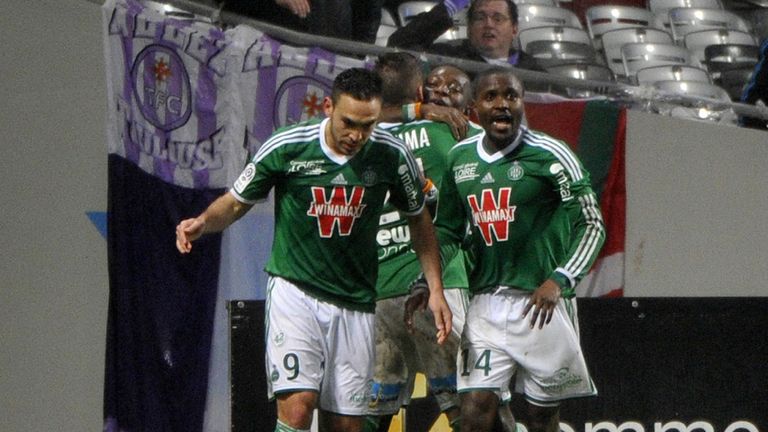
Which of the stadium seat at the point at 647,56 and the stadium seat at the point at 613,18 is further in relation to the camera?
the stadium seat at the point at 613,18

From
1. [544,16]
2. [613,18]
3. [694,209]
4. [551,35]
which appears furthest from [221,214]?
[613,18]

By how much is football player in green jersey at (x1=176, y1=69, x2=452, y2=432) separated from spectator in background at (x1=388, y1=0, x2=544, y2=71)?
Answer: 286 cm

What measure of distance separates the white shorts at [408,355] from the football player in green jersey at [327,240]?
0.58 meters

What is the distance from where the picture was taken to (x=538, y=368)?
713 centimetres

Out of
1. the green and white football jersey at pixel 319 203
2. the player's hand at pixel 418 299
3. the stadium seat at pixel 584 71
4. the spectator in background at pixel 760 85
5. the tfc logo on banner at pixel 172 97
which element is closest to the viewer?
the green and white football jersey at pixel 319 203

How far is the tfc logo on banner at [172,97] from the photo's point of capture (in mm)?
7883

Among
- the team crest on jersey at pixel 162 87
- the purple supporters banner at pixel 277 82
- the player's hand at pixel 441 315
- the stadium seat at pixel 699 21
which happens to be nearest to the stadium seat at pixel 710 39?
the stadium seat at pixel 699 21

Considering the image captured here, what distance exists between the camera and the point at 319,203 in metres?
6.69

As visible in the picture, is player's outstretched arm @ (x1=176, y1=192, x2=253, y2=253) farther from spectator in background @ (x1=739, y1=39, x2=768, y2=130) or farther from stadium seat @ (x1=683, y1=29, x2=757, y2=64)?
stadium seat @ (x1=683, y1=29, x2=757, y2=64)

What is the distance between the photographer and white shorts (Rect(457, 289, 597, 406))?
7.08m

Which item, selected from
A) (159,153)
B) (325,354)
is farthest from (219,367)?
(325,354)

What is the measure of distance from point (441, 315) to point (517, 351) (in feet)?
1.69

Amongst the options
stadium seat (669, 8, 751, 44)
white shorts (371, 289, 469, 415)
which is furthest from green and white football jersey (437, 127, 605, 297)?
stadium seat (669, 8, 751, 44)

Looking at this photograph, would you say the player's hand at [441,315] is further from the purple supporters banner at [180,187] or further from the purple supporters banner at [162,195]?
the purple supporters banner at [162,195]
